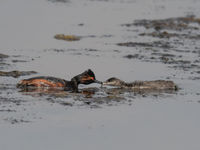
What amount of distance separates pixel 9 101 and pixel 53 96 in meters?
1.18

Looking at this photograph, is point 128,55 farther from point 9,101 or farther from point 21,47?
point 9,101

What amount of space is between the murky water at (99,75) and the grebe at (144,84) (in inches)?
12.9

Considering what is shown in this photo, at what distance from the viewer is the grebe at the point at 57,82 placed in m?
15.1

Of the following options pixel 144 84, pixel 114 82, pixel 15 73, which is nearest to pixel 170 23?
pixel 15 73

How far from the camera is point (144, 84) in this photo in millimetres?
15883

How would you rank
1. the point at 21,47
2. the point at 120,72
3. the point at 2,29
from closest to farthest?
1. the point at 120,72
2. the point at 21,47
3. the point at 2,29

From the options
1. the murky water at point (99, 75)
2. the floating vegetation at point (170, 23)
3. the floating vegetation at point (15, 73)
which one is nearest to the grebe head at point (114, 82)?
the murky water at point (99, 75)

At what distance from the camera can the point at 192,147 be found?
11.2 metres

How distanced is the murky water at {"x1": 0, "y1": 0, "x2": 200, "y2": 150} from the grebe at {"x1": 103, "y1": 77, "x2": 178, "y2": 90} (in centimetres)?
33

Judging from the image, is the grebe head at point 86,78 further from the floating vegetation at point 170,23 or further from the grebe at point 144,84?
the floating vegetation at point 170,23

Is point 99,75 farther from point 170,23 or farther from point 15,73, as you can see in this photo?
point 170,23

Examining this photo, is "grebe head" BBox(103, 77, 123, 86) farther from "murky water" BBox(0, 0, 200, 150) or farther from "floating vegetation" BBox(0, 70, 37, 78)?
"floating vegetation" BBox(0, 70, 37, 78)

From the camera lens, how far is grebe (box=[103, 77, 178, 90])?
15.8 meters

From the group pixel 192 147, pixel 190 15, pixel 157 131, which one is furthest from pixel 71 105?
pixel 190 15
